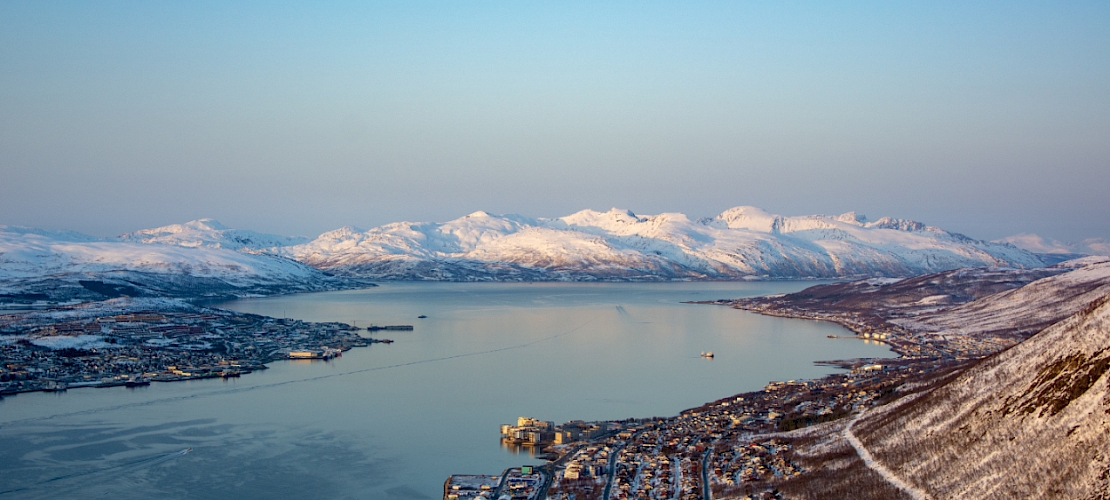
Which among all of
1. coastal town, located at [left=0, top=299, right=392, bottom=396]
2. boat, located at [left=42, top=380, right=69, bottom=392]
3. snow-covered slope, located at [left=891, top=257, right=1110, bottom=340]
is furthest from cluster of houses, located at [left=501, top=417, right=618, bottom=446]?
snow-covered slope, located at [left=891, top=257, right=1110, bottom=340]

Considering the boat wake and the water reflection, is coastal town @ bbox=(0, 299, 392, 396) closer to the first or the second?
the boat wake

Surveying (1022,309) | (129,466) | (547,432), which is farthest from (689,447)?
(1022,309)

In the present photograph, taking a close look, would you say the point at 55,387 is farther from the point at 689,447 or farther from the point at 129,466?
the point at 689,447

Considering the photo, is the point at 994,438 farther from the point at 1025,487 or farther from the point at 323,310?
the point at 323,310

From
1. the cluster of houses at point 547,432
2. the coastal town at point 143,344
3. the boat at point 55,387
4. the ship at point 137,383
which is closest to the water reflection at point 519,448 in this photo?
the cluster of houses at point 547,432

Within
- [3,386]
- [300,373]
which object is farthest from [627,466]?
[3,386]
